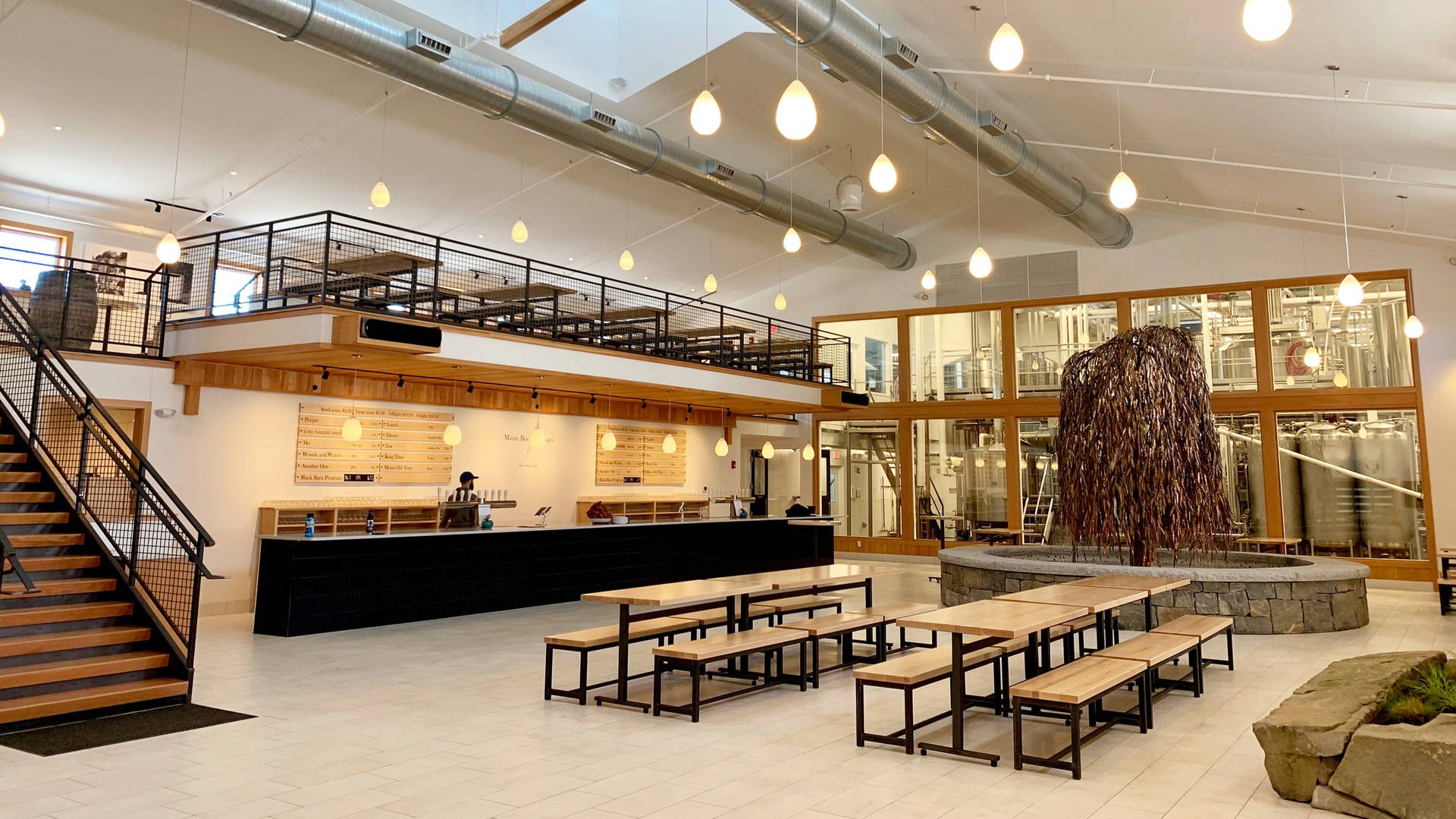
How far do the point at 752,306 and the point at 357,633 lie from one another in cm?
1218

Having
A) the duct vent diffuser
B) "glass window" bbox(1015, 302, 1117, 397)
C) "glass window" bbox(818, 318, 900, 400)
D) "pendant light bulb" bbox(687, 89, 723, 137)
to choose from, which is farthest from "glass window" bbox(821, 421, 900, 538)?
"pendant light bulb" bbox(687, 89, 723, 137)

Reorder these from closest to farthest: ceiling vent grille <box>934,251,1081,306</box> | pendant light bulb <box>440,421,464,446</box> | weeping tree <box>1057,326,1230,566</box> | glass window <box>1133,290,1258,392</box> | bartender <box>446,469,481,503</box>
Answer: weeping tree <box>1057,326,1230,566</box> < pendant light bulb <box>440,421,464,446</box> < bartender <box>446,469,481,503</box> < glass window <box>1133,290,1258,392</box> < ceiling vent grille <box>934,251,1081,306</box>

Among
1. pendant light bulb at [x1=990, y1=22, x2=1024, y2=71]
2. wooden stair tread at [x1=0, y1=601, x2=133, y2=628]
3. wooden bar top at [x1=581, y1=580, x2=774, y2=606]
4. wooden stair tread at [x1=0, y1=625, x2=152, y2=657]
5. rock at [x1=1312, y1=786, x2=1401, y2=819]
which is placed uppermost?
pendant light bulb at [x1=990, y1=22, x2=1024, y2=71]

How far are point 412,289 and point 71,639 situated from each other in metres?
4.63

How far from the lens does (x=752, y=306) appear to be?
19.3 m

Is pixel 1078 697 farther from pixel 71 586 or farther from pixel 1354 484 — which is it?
pixel 1354 484

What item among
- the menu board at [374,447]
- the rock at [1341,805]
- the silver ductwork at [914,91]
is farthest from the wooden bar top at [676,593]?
the menu board at [374,447]

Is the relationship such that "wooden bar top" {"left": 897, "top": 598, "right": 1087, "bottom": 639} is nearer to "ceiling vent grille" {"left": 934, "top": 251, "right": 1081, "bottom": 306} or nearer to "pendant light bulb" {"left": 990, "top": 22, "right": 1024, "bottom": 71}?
"pendant light bulb" {"left": 990, "top": 22, "right": 1024, "bottom": 71}

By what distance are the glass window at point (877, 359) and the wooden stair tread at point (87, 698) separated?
551 inches

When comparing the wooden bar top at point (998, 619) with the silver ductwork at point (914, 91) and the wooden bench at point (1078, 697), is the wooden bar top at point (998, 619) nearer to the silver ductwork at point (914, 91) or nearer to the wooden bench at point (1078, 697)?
the wooden bench at point (1078, 697)

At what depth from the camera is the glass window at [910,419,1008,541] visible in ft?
55.9

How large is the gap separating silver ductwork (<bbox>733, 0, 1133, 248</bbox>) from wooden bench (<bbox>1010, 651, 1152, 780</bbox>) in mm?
5732

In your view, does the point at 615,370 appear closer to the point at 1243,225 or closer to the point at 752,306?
the point at 752,306

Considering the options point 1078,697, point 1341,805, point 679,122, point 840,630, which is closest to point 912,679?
point 1078,697
